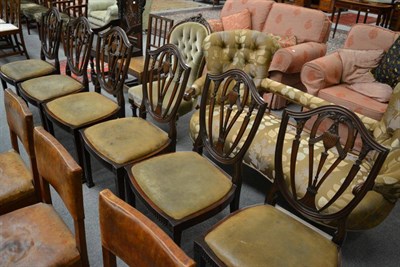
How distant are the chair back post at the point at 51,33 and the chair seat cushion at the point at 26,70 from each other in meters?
0.08

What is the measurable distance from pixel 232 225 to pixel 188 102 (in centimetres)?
126

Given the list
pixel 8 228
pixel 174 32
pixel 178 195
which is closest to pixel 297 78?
pixel 174 32

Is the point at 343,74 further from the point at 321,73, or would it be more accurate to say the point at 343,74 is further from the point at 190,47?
the point at 190,47

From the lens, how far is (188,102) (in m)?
2.38

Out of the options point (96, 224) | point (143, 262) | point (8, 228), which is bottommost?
point (96, 224)

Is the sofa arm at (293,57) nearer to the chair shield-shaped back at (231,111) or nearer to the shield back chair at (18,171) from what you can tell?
the chair shield-shaped back at (231,111)

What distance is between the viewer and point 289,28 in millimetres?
3428

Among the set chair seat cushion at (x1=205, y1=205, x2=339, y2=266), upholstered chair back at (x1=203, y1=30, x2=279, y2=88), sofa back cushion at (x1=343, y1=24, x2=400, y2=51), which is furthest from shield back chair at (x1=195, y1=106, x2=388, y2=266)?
sofa back cushion at (x1=343, y1=24, x2=400, y2=51)

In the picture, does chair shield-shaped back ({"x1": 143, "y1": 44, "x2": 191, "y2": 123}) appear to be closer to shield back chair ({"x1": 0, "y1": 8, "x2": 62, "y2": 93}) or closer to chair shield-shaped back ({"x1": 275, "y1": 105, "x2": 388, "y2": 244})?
chair shield-shaped back ({"x1": 275, "y1": 105, "x2": 388, "y2": 244})

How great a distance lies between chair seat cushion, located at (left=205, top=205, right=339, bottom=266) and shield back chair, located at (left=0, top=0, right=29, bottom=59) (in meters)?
3.48

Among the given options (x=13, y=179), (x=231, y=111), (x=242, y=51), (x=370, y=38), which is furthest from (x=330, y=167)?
(x=370, y=38)

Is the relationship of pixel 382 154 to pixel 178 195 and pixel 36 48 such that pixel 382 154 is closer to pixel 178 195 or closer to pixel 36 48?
pixel 178 195

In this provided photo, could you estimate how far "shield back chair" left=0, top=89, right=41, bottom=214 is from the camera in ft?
4.27

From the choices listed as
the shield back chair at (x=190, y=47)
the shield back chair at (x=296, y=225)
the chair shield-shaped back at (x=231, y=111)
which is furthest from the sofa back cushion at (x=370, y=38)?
the shield back chair at (x=296, y=225)
